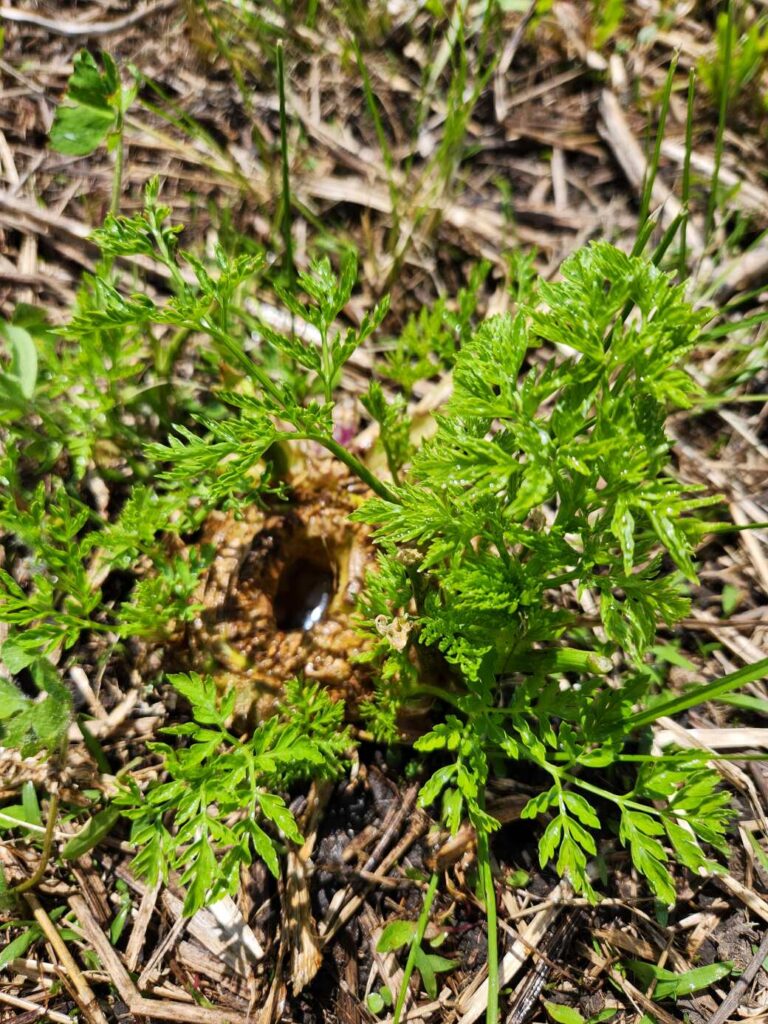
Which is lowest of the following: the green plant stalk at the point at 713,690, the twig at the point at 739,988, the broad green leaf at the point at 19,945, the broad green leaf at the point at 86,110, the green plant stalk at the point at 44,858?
the broad green leaf at the point at 19,945

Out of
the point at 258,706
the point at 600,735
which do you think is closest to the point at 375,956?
the point at 258,706

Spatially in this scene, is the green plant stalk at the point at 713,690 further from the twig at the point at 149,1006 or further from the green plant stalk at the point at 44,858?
the green plant stalk at the point at 44,858

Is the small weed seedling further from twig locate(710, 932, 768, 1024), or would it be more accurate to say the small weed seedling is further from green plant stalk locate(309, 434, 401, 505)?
twig locate(710, 932, 768, 1024)

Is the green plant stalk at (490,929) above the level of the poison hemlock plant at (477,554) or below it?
below

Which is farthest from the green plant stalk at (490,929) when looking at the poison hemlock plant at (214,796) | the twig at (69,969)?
the twig at (69,969)

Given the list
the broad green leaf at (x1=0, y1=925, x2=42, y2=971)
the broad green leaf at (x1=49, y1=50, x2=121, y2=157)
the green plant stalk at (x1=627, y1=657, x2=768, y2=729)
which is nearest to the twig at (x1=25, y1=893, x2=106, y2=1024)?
the broad green leaf at (x1=0, y1=925, x2=42, y2=971)

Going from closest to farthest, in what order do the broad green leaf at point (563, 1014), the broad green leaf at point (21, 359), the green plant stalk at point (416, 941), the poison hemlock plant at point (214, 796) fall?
the poison hemlock plant at point (214, 796) < the green plant stalk at point (416, 941) < the broad green leaf at point (563, 1014) < the broad green leaf at point (21, 359)

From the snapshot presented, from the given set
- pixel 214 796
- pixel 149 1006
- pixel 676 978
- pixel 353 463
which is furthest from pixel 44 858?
pixel 676 978

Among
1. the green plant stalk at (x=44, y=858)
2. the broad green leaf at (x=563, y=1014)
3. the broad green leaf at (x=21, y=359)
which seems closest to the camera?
the broad green leaf at (x=563, y=1014)

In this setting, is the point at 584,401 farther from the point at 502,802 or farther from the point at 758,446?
the point at 758,446

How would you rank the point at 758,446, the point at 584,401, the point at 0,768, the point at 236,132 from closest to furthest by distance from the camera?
the point at 584,401 < the point at 0,768 < the point at 758,446 < the point at 236,132

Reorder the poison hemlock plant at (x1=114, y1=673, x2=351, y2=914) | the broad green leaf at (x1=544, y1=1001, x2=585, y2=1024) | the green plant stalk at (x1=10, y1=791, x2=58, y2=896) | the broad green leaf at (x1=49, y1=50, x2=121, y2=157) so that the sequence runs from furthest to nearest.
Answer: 1. the broad green leaf at (x1=49, y1=50, x2=121, y2=157)
2. the green plant stalk at (x1=10, y1=791, x2=58, y2=896)
3. the broad green leaf at (x1=544, y1=1001, x2=585, y2=1024)
4. the poison hemlock plant at (x1=114, y1=673, x2=351, y2=914)
